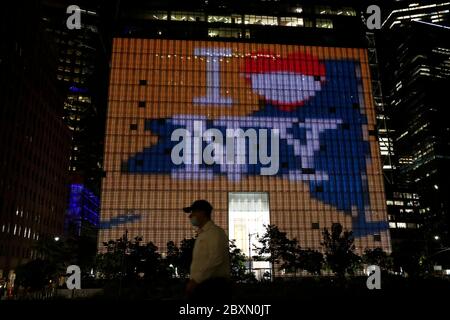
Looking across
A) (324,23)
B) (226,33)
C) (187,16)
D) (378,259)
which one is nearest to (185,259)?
(378,259)

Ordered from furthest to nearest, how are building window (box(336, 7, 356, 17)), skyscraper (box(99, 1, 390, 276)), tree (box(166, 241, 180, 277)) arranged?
building window (box(336, 7, 356, 17)) < skyscraper (box(99, 1, 390, 276)) < tree (box(166, 241, 180, 277))

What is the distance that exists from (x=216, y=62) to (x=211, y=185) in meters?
24.9

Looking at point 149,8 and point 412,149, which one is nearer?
point 149,8

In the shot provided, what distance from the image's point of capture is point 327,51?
84250mm

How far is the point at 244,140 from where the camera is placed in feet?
254

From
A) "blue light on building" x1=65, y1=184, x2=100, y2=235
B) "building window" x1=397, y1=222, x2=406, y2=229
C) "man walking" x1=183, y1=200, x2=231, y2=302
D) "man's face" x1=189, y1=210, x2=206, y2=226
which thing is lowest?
"man walking" x1=183, y1=200, x2=231, y2=302

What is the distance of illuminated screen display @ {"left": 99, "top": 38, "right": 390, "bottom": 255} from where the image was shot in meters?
74.0

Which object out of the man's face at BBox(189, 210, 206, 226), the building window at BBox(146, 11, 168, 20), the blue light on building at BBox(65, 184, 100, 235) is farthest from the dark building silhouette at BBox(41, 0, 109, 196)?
the man's face at BBox(189, 210, 206, 226)

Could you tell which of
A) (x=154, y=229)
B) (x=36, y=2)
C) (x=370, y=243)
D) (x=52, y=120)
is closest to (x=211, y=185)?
(x=154, y=229)

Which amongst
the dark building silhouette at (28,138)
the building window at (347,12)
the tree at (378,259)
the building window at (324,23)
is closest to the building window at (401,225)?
the tree at (378,259)

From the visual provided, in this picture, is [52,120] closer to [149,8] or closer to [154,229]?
[149,8]

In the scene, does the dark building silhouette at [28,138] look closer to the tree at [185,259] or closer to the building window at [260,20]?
the tree at [185,259]

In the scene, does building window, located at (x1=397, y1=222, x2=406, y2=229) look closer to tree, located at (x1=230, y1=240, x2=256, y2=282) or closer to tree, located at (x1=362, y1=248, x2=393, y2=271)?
tree, located at (x1=362, y1=248, x2=393, y2=271)

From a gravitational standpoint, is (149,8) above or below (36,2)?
below
